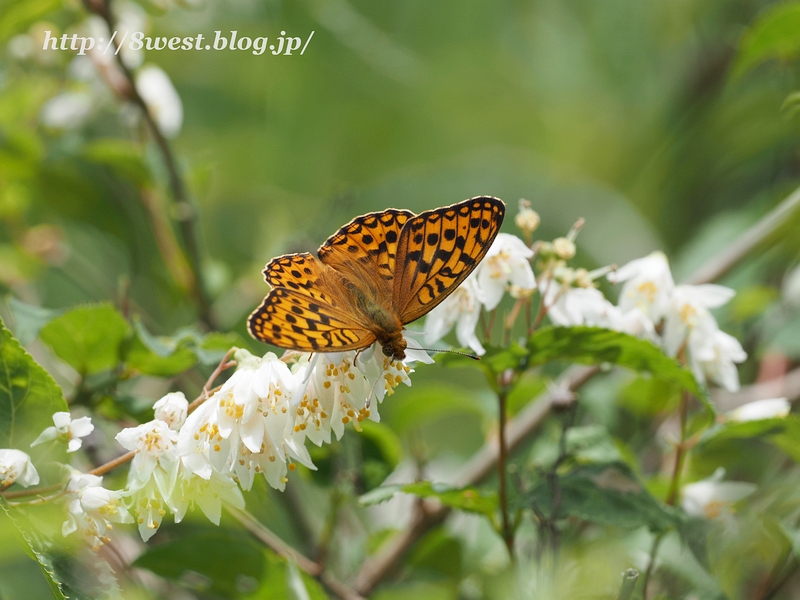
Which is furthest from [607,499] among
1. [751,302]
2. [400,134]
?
[400,134]

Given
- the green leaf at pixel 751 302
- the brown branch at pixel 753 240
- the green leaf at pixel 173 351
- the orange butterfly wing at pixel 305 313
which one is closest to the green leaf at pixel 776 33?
the brown branch at pixel 753 240

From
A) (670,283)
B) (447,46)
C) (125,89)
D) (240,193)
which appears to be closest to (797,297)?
(670,283)

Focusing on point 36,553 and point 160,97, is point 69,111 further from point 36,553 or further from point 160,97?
point 36,553

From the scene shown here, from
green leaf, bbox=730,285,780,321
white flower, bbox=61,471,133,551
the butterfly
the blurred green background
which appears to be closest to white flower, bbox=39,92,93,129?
the blurred green background

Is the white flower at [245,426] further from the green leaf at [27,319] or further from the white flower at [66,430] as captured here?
the green leaf at [27,319]

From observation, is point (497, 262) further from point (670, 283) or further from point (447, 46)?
point (447, 46)

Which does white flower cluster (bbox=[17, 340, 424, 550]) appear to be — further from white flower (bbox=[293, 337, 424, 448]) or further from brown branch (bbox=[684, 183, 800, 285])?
brown branch (bbox=[684, 183, 800, 285])

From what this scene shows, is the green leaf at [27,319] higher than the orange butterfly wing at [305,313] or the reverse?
the reverse
